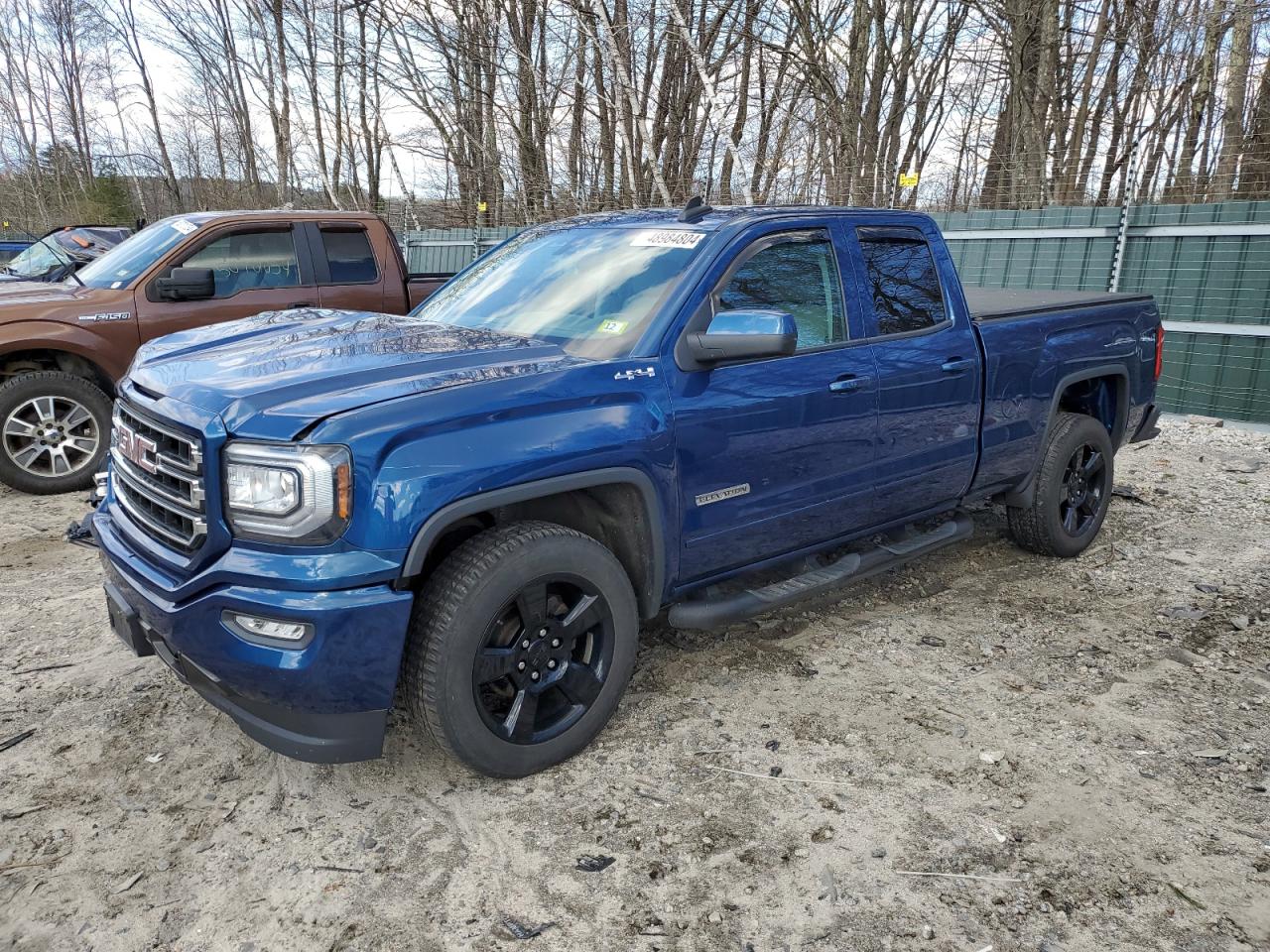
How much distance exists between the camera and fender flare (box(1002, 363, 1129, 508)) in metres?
4.88

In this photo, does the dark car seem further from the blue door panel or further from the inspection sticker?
the blue door panel

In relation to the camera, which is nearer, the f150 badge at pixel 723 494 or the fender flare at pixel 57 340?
the f150 badge at pixel 723 494

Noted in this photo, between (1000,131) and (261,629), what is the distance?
70.7ft

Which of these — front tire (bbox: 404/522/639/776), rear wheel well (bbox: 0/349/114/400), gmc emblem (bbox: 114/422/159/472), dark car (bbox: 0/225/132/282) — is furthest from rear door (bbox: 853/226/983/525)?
dark car (bbox: 0/225/132/282)

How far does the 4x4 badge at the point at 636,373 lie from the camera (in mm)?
3039

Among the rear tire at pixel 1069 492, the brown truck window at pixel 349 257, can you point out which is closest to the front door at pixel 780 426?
the rear tire at pixel 1069 492

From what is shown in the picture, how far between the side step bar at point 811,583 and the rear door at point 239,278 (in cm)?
436

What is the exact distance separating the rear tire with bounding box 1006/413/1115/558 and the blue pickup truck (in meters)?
0.43

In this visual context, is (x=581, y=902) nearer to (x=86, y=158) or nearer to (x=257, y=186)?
(x=257, y=186)

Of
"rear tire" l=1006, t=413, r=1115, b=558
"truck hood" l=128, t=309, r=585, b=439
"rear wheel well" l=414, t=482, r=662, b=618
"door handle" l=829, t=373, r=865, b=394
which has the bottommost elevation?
"rear tire" l=1006, t=413, r=1115, b=558

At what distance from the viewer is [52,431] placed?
20.1 ft

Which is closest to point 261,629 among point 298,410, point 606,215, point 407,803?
point 298,410

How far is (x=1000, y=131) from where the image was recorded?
65.5 feet

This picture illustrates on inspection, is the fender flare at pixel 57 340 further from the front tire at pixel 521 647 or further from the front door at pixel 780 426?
the front door at pixel 780 426
